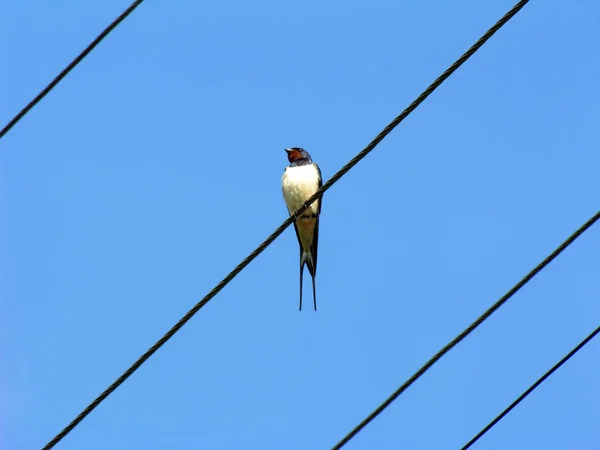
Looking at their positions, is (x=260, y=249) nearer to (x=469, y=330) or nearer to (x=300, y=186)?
(x=469, y=330)

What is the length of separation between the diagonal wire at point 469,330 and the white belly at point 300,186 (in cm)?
497

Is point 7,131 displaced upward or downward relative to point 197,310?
upward

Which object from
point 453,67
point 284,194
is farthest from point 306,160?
point 453,67

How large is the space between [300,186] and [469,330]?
5.09m

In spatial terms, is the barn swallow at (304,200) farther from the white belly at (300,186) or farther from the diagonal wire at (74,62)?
the diagonal wire at (74,62)

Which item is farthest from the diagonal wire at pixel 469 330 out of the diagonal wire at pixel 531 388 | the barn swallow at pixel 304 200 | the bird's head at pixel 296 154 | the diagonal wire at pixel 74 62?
the bird's head at pixel 296 154

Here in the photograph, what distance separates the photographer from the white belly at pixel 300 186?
901cm

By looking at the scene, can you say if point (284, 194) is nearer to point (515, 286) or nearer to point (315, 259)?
point (315, 259)

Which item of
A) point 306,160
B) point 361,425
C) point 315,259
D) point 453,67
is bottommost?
point 361,425

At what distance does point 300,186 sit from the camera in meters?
9.01

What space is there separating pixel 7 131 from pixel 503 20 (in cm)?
210

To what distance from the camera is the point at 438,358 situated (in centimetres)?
397

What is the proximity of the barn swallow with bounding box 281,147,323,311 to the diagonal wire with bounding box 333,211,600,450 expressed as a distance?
16.1 ft

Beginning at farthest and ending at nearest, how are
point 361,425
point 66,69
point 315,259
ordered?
point 315,259, point 66,69, point 361,425
